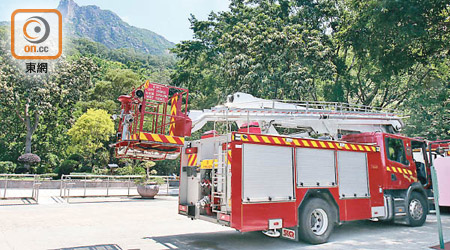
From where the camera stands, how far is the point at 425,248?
22.8ft

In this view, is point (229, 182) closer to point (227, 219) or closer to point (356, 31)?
point (227, 219)

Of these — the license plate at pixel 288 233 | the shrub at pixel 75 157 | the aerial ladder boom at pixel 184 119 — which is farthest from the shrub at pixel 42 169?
the license plate at pixel 288 233

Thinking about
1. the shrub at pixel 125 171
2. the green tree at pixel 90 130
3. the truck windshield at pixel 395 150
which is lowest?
the shrub at pixel 125 171

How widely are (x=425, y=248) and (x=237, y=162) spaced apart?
4.55 meters

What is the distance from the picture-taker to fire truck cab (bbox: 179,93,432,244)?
20.9 ft

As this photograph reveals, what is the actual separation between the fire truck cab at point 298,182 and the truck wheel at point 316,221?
0.02 m

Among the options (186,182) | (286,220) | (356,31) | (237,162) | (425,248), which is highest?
(356,31)

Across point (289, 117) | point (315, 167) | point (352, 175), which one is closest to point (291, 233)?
point (315, 167)

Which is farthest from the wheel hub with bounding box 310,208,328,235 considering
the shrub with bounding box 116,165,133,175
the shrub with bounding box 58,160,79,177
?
the shrub with bounding box 58,160,79,177

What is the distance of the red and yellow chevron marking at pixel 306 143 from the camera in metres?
6.64

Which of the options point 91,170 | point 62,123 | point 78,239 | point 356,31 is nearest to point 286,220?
point 78,239

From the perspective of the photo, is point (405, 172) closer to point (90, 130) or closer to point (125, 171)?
point (125, 171)

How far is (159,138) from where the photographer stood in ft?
27.1

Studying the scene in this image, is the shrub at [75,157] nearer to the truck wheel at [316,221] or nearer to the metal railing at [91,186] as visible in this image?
the metal railing at [91,186]
